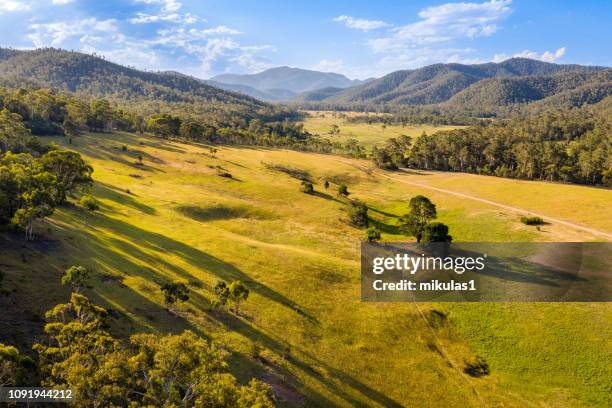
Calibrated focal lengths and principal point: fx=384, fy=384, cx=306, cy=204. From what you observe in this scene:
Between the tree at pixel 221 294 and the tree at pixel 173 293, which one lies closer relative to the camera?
the tree at pixel 173 293

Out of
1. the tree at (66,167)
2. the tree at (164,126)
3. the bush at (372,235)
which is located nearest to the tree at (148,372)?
the tree at (66,167)

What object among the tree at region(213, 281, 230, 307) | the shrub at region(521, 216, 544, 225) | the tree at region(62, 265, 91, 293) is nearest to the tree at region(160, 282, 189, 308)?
the tree at region(213, 281, 230, 307)

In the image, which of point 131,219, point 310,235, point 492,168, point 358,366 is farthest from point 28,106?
point 492,168

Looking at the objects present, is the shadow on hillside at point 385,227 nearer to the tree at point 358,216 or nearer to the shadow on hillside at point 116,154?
the tree at point 358,216

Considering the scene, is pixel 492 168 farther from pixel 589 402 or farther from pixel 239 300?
pixel 239 300

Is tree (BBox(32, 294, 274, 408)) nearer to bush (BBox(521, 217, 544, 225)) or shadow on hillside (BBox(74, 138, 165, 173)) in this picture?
bush (BBox(521, 217, 544, 225))

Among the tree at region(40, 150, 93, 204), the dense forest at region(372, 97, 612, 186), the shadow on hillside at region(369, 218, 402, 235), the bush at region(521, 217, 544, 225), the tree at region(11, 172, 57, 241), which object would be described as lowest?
the shadow on hillside at region(369, 218, 402, 235)
